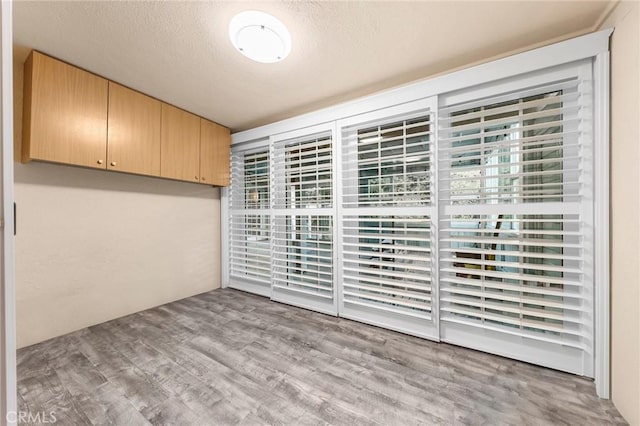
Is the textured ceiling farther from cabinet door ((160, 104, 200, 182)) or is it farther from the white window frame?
cabinet door ((160, 104, 200, 182))

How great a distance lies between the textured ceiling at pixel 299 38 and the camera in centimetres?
136

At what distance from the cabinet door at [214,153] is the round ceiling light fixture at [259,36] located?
151 centimetres

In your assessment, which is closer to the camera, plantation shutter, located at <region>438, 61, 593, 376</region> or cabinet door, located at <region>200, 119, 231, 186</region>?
plantation shutter, located at <region>438, 61, 593, 376</region>

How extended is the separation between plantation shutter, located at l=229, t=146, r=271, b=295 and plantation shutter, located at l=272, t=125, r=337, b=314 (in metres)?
0.19

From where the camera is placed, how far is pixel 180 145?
261 cm

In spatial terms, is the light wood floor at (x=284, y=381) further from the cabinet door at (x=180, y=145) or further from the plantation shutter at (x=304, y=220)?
the cabinet door at (x=180, y=145)

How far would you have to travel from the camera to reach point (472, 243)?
1897 mm

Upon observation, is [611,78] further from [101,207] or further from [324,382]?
[101,207]

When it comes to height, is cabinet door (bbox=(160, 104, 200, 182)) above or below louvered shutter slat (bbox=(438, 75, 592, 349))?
above

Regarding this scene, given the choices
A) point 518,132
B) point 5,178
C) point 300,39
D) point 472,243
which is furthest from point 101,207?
point 518,132

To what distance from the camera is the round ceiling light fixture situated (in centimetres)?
140

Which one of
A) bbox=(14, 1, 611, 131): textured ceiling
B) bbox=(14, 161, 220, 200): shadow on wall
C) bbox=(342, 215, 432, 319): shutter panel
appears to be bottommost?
bbox=(342, 215, 432, 319): shutter panel

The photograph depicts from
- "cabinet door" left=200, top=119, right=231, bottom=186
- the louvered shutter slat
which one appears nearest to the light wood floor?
the louvered shutter slat

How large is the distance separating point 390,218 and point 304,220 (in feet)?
3.06
